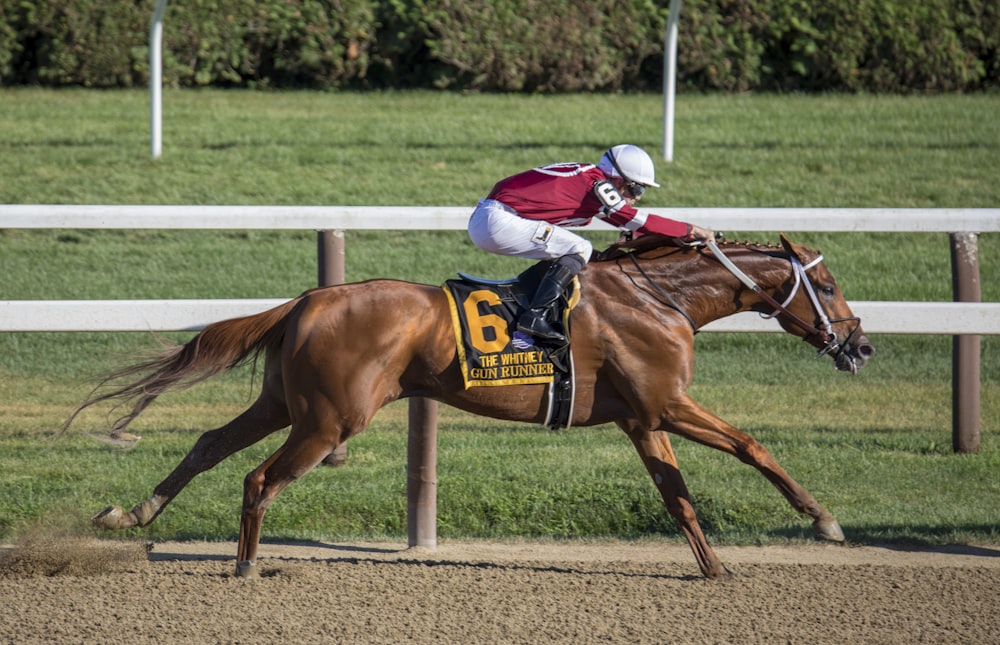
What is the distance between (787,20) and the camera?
13773 millimetres

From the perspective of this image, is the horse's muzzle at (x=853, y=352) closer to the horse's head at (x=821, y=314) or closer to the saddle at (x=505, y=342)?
the horse's head at (x=821, y=314)

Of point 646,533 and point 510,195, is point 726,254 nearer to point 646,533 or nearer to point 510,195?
point 510,195

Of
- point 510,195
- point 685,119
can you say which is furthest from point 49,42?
point 510,195

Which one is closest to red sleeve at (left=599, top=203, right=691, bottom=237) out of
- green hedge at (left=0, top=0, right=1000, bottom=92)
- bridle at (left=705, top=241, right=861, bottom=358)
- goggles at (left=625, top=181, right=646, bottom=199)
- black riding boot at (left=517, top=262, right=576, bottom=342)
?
goggles at (left=625, top=181, right=646, bottom=199)

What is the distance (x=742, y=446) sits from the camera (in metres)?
5.48

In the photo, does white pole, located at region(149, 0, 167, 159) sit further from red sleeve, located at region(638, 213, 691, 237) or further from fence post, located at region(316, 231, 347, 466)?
red sleeve, located at region(638, 213, 691, 237)

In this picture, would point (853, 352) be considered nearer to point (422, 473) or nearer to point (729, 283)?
point (729, 283)

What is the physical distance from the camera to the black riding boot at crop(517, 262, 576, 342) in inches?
209

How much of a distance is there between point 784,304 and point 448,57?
8867 millimetres

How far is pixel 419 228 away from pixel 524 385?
1.66 meters

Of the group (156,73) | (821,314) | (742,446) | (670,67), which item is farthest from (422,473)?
(156,73)

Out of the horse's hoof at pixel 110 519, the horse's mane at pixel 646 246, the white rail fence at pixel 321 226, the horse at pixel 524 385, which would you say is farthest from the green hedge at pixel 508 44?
the horse's hoof at pixel 110 519

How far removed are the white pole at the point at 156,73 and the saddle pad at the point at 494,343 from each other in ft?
21.5

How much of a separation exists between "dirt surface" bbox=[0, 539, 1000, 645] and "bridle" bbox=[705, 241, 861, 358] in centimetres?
100
